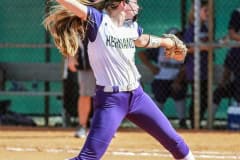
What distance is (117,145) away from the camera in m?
9.51

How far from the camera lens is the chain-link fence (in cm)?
1127

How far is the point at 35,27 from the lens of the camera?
40.6ft

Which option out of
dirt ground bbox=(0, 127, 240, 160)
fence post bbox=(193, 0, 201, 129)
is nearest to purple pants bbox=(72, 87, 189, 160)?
dirt ground bbox=(0, 127, 240, 160)

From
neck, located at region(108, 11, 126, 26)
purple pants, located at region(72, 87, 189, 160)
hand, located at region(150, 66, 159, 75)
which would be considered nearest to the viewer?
purple pants, located at region(72, 87, 189, 160)

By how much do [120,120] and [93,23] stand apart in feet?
2.64

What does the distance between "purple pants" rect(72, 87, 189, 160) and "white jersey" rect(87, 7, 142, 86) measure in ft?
0.39

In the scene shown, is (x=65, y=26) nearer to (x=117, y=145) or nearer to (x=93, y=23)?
(x=93, y=23)

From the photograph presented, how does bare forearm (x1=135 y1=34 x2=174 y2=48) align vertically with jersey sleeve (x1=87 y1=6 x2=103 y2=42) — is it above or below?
below

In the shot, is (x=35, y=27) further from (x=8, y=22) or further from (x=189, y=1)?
(x=189, y=1)

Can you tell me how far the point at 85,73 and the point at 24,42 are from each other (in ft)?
9.33

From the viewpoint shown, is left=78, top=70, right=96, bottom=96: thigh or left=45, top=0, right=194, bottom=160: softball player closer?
left=45, top=0, right=194, bottom=160: softball player

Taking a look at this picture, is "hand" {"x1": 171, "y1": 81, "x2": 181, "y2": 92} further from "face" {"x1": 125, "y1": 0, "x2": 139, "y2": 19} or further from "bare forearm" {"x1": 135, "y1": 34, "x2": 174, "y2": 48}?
"face" {"x1": 125, "y1": 0, "x2": 139, "y2": 19}

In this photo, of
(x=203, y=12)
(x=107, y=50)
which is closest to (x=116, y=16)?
(x=107, y=50)

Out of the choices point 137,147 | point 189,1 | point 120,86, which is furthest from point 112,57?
point 189,1
